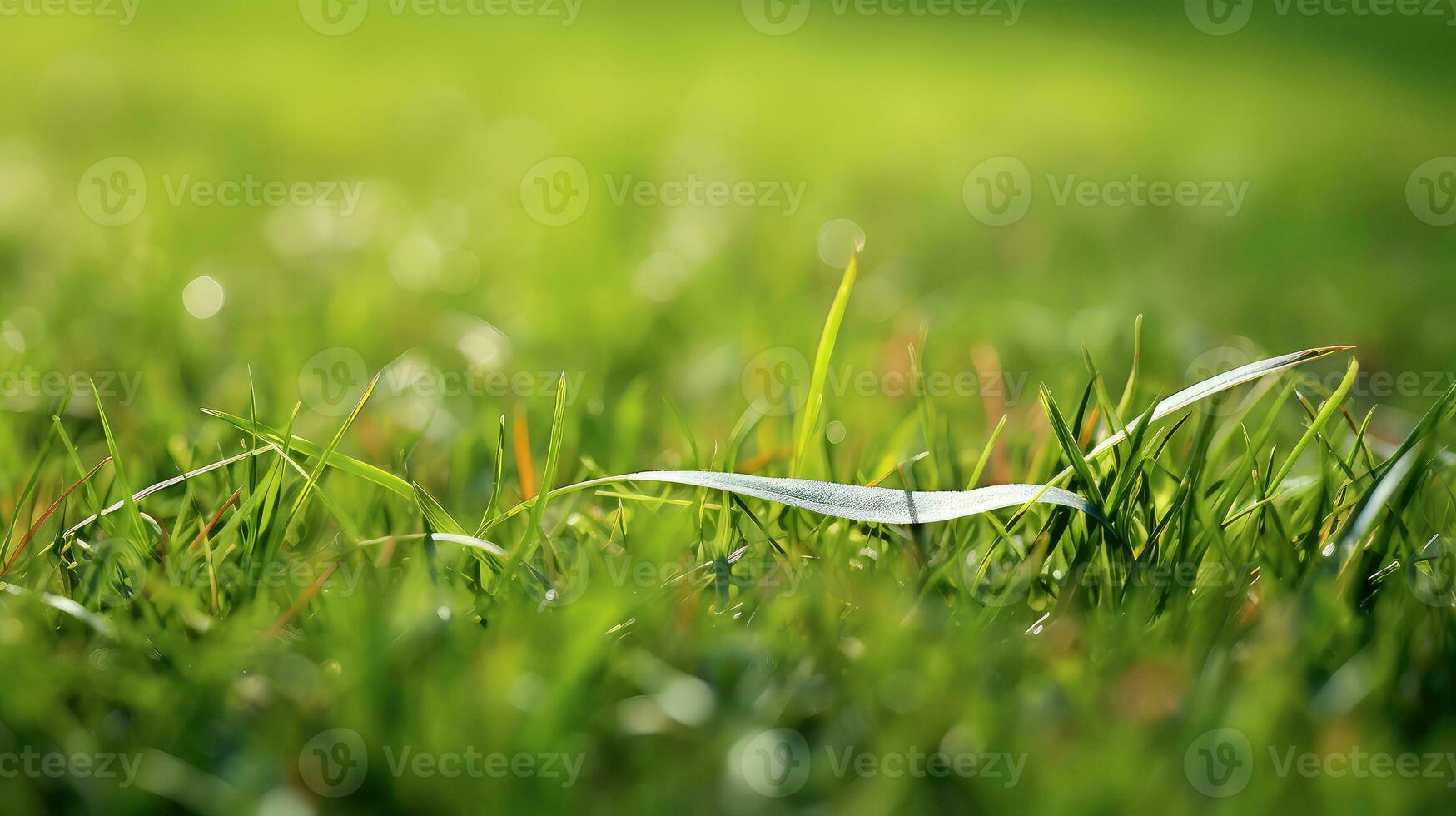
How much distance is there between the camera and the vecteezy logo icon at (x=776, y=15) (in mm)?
6703

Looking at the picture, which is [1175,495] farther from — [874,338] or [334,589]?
[874,338]

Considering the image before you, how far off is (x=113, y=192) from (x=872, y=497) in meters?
2.83

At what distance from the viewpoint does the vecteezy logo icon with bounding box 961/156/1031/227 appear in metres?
3.53

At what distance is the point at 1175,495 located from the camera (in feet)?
4.12

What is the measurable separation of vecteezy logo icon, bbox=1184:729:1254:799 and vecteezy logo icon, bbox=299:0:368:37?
626cm

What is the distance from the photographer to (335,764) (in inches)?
38.1

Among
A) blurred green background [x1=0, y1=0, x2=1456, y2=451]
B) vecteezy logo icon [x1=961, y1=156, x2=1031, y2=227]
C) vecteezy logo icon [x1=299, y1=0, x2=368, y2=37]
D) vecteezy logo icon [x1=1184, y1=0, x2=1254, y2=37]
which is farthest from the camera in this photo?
vecteezy logo icon [x1=1184, y1=0, x2=1254, y2=37]
